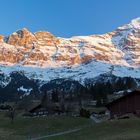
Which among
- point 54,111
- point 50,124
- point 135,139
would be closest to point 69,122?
point 50,124

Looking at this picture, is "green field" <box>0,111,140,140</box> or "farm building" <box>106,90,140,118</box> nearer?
"green field" <box>0,111,140,140</box>

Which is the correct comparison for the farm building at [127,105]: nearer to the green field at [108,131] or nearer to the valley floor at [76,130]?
the valley floor at [76,130]

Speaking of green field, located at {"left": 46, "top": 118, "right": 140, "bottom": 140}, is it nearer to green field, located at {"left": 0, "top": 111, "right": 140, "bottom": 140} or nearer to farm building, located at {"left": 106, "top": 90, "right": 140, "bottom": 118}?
green field, located at {"left": 0, "top": 111, "right": 140, "bottom": 140}

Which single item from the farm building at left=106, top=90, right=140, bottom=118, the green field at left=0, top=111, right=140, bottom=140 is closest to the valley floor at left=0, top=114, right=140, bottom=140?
the green field at left=0, top=111, right=140, bottom=140

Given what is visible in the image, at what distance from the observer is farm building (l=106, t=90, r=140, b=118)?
105319 mm

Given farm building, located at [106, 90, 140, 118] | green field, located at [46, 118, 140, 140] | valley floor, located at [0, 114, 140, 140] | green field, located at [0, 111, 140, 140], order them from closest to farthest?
1. green field, located at [0, 111, 140, 140]
2. green field, located at [46, 118, 140, 140]
3. valley floor, located at [0, 114, 140, 140]
4. farm building, located at [106, 90, 140, 118]

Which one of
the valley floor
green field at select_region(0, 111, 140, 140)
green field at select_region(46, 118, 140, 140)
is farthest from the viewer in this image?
the valley floor

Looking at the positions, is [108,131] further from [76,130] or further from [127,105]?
[127,105]

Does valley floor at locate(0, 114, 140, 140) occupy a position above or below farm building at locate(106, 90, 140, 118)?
below

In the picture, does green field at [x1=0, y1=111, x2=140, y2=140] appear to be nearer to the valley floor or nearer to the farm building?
the valley floor

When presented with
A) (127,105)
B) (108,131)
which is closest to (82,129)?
(108,131)

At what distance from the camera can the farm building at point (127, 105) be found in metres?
105

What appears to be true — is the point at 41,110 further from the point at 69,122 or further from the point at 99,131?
the point at 99,131

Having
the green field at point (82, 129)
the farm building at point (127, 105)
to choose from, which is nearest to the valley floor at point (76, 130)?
the green field at point (82, 129)
